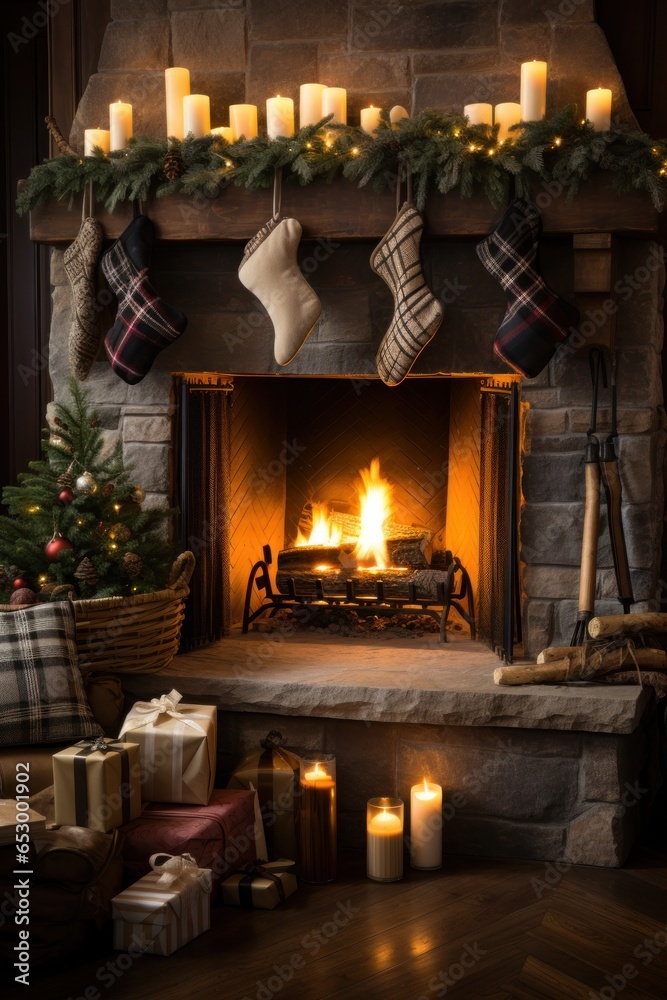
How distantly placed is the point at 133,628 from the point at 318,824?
2.26 feet

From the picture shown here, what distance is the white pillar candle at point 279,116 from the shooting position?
2854 millimetres

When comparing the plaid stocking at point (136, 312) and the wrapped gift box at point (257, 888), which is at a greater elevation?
the plaid stocking at point (136, 312)

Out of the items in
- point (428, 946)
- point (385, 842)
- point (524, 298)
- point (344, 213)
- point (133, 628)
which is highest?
point (344, 213)

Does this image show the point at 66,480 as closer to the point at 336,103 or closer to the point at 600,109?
the point at 336,103

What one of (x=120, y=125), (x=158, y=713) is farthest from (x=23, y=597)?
(x=120, y=125)

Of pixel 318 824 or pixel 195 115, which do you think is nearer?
pixel 318 824

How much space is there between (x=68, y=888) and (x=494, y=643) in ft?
4.72

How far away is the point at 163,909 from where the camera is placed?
2.19m

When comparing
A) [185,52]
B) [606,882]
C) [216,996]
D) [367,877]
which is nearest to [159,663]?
[367,877]

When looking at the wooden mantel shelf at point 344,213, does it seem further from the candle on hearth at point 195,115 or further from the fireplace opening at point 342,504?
the fireplace opening at point 342,504

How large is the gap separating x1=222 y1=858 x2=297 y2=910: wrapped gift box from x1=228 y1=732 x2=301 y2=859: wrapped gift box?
0.15m

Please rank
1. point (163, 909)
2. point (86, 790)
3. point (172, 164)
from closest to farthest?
point (163, 909) → point (86, 790) → point (172, 164)

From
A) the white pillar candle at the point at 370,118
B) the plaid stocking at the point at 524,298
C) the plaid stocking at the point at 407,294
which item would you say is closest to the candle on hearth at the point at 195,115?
the white pillar candle at the point at 370,118

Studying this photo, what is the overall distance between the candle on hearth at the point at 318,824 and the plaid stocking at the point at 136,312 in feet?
3.84
